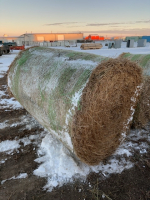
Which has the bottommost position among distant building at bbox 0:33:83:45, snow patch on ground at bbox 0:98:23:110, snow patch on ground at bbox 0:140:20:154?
snow patch on ground at bbox 0:140:20:154

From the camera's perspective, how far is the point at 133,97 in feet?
11.5

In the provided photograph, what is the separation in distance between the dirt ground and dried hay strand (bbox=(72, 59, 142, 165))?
0.46 metres

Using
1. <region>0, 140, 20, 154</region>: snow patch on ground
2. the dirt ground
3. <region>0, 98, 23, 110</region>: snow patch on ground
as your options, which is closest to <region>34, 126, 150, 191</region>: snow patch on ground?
the dirt ground

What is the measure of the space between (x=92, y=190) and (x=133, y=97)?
6.51 feet

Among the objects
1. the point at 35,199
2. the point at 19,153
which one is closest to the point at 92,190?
the point at 35,199

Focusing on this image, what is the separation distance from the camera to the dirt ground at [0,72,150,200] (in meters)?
2.73

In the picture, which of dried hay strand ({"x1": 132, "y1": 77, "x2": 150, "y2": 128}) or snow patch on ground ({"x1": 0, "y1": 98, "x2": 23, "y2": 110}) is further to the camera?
snow patch on ground ({"x1": 0, "y1": 98, "x2": 23, "y2": 110})

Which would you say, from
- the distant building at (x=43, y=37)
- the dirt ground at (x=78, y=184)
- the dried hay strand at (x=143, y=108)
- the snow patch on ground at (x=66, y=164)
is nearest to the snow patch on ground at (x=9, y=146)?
the dirt ground at (x=78, y=184)

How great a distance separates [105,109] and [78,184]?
4.66ft

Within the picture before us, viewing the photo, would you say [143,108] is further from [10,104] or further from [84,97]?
[10,104]

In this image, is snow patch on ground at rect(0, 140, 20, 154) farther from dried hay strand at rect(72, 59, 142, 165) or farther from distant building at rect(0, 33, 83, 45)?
distant building at rect(0, 33, 83, 45)

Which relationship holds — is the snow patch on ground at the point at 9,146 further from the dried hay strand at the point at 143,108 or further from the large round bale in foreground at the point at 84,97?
the dried hay strand at the point at 143,108

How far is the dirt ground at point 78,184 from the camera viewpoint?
8.96 feet

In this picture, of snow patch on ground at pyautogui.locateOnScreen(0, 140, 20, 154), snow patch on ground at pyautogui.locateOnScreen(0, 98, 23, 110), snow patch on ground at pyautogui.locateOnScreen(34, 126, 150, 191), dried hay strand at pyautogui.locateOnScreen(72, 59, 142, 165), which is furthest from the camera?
snow patch on ground at pyautogui.locateOnScreen(0, 98, 23, 110)
